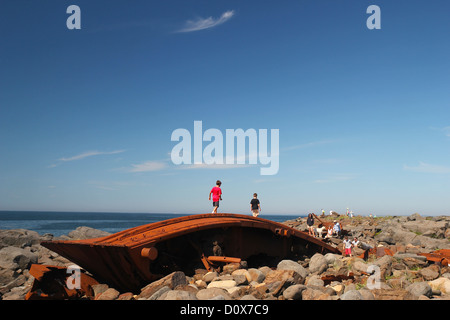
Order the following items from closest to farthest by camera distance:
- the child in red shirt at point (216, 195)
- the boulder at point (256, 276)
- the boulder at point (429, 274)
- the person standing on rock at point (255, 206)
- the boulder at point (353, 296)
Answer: the boulder at point (353, 296), the boulder at point (256, 276), the boulder at point (429, 274), the child in red shirt at point (216, 195), the person standing on rock at point (255, 206)

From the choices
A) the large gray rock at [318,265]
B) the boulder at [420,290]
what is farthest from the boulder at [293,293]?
the large gray rock at [318,265]

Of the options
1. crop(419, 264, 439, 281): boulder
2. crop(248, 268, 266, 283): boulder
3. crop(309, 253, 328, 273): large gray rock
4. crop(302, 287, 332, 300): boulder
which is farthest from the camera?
crop(309, 253, 328, 273): large gray rock

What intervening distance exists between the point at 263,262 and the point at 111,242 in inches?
184

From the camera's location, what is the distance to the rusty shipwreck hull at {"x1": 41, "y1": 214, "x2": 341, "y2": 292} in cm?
684

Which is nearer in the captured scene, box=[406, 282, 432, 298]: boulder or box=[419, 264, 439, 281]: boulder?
box=[406, 282, 432, 298]: boulder

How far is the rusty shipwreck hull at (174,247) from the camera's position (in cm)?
684

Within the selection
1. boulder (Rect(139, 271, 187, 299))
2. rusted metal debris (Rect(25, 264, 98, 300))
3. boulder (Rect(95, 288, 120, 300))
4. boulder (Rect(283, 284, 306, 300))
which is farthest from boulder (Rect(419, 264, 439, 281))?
rusted metal debris (Rect(25, 264, 98, 300))

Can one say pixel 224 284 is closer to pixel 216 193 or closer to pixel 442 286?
pixel 442 286

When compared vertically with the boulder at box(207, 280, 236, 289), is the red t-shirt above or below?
above

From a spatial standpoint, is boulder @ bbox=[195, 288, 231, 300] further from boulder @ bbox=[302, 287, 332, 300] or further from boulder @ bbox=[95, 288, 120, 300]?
boulder @ bbox=[95, 288, 120, 300]

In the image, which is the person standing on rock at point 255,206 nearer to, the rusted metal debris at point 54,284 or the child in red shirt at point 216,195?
the child in red shirt at point 216,195

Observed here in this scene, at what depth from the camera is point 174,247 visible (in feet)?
26.5

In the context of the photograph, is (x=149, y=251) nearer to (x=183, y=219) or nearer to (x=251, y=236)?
(x=183, y=219)
